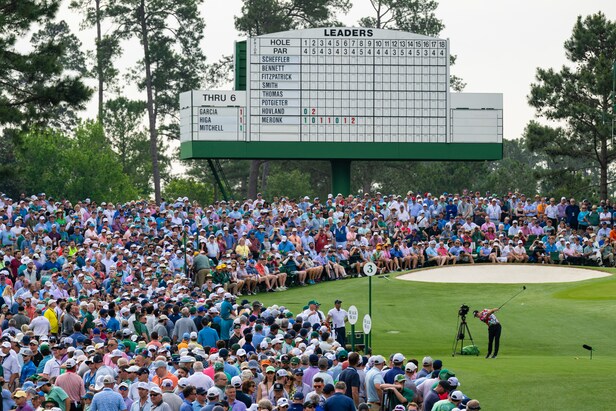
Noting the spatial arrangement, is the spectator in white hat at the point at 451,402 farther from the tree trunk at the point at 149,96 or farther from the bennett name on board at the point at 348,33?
the tree trunk at the point at 149,96

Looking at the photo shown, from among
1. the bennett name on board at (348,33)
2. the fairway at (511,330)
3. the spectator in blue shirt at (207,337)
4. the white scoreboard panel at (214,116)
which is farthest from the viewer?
the bennett name on board at (348,33)

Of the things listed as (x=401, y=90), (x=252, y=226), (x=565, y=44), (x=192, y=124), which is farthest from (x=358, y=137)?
(x=565, y=44)

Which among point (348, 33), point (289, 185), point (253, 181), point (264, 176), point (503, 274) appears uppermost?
point (348, 33)

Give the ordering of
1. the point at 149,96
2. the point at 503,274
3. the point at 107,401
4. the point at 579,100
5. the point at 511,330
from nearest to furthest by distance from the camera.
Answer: the point at 107,401 < the point at 511,330 < the point at 503,274 < the point at 579,100 < the point at 149,96

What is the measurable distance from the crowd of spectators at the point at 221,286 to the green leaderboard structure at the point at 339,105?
5.06 metres

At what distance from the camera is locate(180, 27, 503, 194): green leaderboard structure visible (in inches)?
1980

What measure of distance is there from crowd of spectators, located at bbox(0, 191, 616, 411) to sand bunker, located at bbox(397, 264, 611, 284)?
30.4 inches

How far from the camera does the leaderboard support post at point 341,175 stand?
52.3 m

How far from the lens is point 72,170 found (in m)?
79.3

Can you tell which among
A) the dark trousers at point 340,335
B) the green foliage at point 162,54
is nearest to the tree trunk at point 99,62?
the green foliage at point 162,54

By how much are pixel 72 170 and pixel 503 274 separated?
42.9 meters

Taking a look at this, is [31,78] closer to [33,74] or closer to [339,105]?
[33,74]

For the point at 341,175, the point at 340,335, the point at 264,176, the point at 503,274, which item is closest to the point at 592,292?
the point at 503,274

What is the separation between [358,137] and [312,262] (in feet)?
34.7
